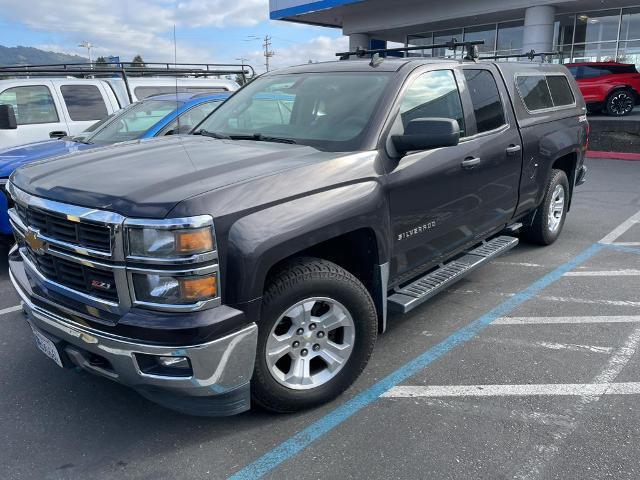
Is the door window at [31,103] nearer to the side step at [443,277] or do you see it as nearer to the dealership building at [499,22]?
the side step at [443,277]

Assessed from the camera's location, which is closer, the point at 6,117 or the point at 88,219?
the point at 88,219

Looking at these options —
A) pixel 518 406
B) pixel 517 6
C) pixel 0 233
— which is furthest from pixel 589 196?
pixel 517 6

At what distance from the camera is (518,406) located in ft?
10.5

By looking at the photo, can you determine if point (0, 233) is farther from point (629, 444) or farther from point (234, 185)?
point (629, 444)

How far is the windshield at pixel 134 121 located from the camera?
21.5 feet

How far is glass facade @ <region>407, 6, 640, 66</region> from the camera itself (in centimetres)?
2080

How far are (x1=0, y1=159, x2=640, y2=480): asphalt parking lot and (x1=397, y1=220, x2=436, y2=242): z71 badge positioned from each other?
831 mm

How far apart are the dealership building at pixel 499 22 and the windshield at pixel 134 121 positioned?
13286 millimetres

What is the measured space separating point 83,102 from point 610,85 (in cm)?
1553

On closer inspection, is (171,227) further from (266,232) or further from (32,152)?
(32,152)

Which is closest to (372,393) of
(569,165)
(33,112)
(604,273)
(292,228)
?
(292,228)

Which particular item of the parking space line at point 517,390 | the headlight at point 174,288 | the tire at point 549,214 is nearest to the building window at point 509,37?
the tire at point 549,214

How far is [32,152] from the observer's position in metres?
5.98

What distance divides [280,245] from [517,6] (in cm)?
2119
